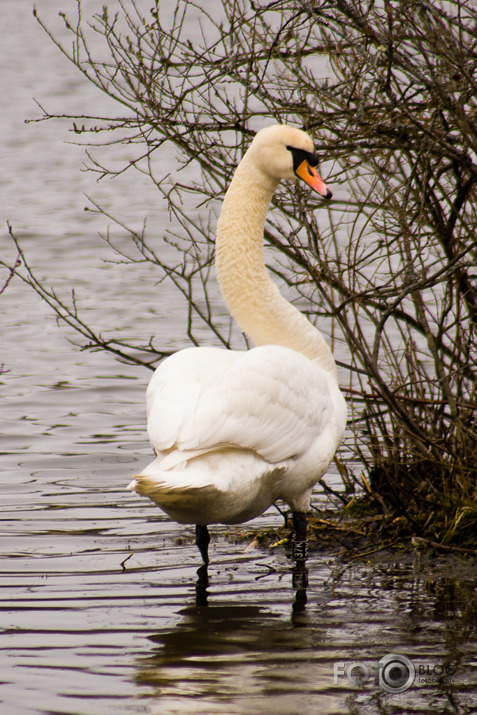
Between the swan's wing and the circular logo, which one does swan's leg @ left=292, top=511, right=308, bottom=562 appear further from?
the circular logo

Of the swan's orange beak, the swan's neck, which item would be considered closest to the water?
the swan's neck

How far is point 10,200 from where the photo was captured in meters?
18.3

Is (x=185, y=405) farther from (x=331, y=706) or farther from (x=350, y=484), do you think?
(x=350, y=484)

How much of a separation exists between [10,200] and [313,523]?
13.0 m

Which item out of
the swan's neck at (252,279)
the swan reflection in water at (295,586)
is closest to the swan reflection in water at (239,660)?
the swan reflection in water at (295,586)

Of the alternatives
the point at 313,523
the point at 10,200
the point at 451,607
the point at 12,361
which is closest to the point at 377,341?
the point at 451,607

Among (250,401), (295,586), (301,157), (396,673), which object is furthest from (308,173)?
(396,673)

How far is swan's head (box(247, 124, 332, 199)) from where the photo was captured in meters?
5.90

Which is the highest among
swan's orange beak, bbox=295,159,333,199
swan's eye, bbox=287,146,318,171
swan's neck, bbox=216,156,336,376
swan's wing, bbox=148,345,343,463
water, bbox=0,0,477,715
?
swan's eye, bbox=287,146,318,171

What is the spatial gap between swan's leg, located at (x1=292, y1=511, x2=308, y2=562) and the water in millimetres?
91

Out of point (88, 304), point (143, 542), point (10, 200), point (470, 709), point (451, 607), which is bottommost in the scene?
point (470, 709)

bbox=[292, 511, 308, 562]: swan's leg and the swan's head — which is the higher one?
the swan's head

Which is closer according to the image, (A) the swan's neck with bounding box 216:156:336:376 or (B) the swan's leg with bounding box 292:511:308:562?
(B) the swan's leg with bounding box 292:511:308:562

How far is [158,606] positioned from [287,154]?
2.33 meters
